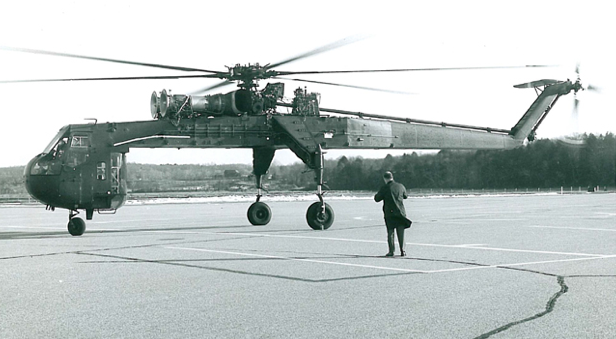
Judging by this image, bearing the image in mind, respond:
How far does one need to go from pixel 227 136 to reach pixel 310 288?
13472 mm

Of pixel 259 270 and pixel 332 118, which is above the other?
pixel 332 118

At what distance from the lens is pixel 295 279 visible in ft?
34.0

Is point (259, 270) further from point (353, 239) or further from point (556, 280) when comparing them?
Result: point (353, 239)

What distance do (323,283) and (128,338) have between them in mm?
4067

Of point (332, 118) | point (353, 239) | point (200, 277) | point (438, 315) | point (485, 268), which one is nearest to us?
point (438, 315)

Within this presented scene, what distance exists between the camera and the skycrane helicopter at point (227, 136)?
2006 cm

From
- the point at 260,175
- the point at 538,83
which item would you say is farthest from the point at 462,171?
the point at 260,175

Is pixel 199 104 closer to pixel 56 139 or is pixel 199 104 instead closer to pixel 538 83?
pixel 56 139

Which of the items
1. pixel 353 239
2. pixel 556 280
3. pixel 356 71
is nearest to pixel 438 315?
pixel 556 280

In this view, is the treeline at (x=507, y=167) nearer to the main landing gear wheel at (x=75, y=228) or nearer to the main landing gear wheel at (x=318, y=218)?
the main landing gear wheel at (x=318, y=218)

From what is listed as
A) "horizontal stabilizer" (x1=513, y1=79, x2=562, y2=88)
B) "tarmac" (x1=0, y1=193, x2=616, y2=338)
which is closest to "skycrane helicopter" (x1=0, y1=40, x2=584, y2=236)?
"tarmac" (x1=0, y1=193, x2=616, y2=338)

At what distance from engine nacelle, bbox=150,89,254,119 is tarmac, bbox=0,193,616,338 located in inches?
230

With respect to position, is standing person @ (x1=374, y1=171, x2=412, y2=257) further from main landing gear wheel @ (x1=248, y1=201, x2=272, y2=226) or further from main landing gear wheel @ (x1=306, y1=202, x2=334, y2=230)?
main landing gear wheel @ (x1=248, y1=201, x2=272, y2=226)

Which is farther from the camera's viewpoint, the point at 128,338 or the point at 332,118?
the point at 332,118
